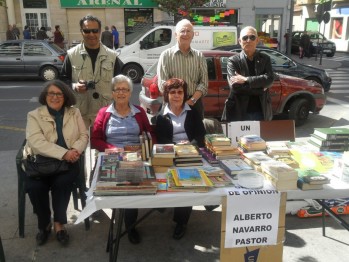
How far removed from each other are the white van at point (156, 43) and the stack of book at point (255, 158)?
9.40m

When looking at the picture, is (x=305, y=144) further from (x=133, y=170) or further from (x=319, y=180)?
(x=133, y=170)

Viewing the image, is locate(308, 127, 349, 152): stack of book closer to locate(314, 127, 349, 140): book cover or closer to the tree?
locate(314, 127, 349, 140): book cover

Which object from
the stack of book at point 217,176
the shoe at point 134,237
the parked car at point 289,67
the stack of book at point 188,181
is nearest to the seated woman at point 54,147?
the shoe at point 134,237

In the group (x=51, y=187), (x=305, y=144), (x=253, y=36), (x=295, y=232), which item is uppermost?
(x=253, y=36)

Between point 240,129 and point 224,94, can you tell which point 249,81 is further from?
point 224,94

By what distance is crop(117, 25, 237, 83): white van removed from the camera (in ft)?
38.5

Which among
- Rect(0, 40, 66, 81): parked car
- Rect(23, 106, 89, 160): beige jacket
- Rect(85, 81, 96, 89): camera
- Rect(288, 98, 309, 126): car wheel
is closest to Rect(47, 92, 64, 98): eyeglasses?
Rect(23, 106, 89, 160): beige jacket

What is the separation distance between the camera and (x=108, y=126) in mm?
3285

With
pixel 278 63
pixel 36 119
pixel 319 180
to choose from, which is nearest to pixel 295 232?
pixel 319 180

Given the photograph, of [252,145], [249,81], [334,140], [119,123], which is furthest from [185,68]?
[334,140]

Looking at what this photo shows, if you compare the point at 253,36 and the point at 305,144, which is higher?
the point at 253,36

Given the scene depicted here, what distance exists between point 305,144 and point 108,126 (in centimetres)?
177

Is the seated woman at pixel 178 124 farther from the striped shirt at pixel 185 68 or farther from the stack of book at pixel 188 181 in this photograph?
the stack of book at pixel 188 181

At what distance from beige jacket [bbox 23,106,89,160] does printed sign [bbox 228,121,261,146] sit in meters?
1.34
